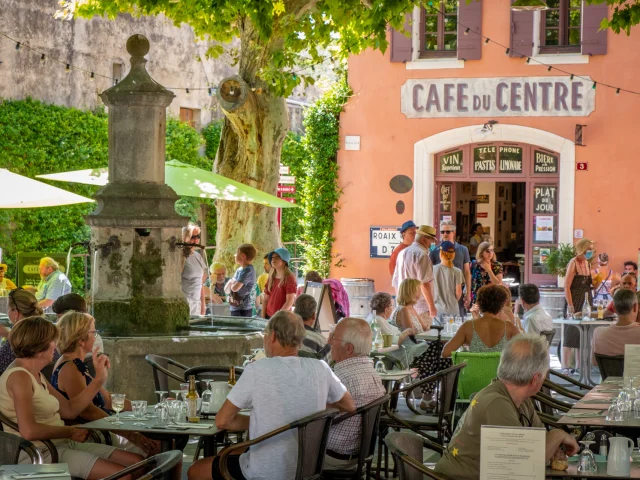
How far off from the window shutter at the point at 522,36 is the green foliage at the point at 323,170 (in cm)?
305

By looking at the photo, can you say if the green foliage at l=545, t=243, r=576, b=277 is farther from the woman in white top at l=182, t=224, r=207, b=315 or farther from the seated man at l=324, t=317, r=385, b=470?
the seated man at l=324, t=317, r=385, b=470

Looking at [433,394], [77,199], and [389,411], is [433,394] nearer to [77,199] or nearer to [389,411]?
[389,411]

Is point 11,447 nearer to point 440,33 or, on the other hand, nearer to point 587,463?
point 587,463

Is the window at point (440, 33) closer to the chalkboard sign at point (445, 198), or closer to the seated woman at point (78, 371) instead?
the chalkboard sign at point (445, 198)

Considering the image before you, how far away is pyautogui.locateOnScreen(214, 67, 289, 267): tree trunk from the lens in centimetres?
1741

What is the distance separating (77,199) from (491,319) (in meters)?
7.70

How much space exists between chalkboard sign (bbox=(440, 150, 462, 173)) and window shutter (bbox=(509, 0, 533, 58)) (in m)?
1.97

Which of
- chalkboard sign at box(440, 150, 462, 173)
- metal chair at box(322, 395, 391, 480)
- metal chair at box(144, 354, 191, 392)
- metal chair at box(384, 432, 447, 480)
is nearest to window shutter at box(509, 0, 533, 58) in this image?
chalkboard sign at box(440, 150, 462, 173)

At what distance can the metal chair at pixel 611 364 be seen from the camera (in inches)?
360

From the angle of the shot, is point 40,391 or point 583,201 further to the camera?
point 583,201

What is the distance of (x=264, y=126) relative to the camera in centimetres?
1748

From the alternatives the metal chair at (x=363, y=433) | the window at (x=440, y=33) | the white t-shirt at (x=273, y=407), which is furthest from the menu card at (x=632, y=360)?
the window at (x=440, y=33)

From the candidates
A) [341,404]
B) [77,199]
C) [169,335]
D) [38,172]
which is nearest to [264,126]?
[77,199]

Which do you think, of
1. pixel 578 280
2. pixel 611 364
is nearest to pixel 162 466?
pixel 611 364
